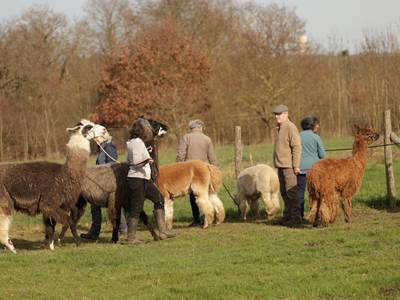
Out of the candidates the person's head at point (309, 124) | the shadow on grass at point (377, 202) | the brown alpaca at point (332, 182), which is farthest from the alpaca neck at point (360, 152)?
the shadow on grass at point (377, 202)

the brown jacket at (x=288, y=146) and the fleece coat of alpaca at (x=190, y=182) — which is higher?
the brown jacket at (x=288, y=146)

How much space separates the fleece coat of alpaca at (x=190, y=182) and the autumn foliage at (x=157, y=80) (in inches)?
868

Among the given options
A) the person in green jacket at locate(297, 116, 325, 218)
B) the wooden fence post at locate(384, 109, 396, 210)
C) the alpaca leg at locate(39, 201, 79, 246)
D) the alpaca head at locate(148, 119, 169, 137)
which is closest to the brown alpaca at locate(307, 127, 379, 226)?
the person in green jacket at locate(297, 116, 325, 218)

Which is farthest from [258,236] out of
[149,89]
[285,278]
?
[149,89]

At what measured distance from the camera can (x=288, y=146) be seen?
11.2 m

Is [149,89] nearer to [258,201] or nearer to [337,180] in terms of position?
[258,201]

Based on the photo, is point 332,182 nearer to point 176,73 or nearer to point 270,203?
point 270,203

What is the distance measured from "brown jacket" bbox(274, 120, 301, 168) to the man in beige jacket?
158cm

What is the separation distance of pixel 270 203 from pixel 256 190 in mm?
353

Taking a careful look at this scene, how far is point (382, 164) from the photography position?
18.2 meters

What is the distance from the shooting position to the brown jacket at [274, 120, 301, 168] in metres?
11.1

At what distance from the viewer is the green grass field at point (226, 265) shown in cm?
662

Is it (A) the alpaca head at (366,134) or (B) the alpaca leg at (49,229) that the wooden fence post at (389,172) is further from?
(B) the alpaca leg at (49,229)

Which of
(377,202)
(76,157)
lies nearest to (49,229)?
(76,157)
